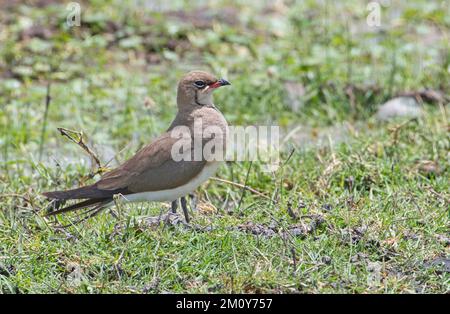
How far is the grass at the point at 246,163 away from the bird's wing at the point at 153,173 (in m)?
0.18

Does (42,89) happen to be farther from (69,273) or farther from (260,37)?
(69,273)

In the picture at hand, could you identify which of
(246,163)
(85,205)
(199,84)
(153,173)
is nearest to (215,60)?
(246,163)

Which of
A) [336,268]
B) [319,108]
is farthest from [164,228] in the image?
[319,108]

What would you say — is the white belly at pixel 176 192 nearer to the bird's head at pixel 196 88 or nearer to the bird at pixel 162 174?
the bird at pixel 162 174

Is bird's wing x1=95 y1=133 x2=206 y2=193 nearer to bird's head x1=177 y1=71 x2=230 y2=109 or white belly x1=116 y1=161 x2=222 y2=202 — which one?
white belly x1=116 y1=161 x2=222 y2=202

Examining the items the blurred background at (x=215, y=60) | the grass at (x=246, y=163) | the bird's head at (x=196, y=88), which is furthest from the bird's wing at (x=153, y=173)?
the blurred background at (x=215, y=60)

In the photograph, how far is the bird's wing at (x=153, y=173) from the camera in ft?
18.4

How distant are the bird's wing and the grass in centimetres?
18

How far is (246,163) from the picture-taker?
700 cm

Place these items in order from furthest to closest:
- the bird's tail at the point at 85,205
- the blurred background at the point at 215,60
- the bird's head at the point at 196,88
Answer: the blurred background at the point at 215,60
the bird's head at the point at 196,88
the bird's tail at the point at 85,205

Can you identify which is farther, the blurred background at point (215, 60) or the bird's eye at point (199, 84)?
the blurred background at point (215, 60)
